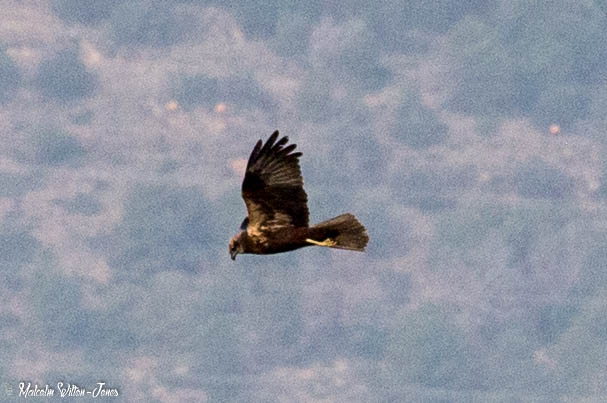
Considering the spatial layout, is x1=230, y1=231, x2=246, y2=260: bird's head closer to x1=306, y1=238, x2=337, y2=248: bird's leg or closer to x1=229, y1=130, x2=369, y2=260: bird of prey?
x1=229, y1=130, x2=369, y2=260: bird of prey

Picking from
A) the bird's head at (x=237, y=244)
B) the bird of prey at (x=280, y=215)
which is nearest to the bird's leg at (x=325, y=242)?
the bird of prey at (x=280, y=215)

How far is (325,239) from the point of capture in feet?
167

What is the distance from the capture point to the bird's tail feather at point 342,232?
50.7 m

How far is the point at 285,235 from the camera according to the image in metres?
50.8

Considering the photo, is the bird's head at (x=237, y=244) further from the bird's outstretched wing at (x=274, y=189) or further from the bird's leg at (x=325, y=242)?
the bird's leg at (x=325, y=242)

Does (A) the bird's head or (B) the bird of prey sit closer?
(B) the bird of prey

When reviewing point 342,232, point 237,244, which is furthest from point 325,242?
point 237,244

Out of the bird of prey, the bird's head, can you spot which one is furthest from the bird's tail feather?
the bird's head

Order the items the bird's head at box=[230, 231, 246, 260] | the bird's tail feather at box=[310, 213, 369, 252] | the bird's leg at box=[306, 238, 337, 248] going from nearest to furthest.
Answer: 1. the bird's leg at box=[306, 238, 337, 248]
2. the bird's tail feather at box=[310, 213, 369, 252]
3. the bird's head at box=[230, 231, 246, 260]

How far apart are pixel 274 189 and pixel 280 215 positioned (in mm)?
735

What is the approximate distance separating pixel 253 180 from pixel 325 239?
232 cm

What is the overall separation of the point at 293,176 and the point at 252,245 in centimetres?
210

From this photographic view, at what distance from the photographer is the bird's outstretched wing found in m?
50.2

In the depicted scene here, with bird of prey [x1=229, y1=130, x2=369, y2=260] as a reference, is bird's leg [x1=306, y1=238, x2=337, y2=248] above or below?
below
